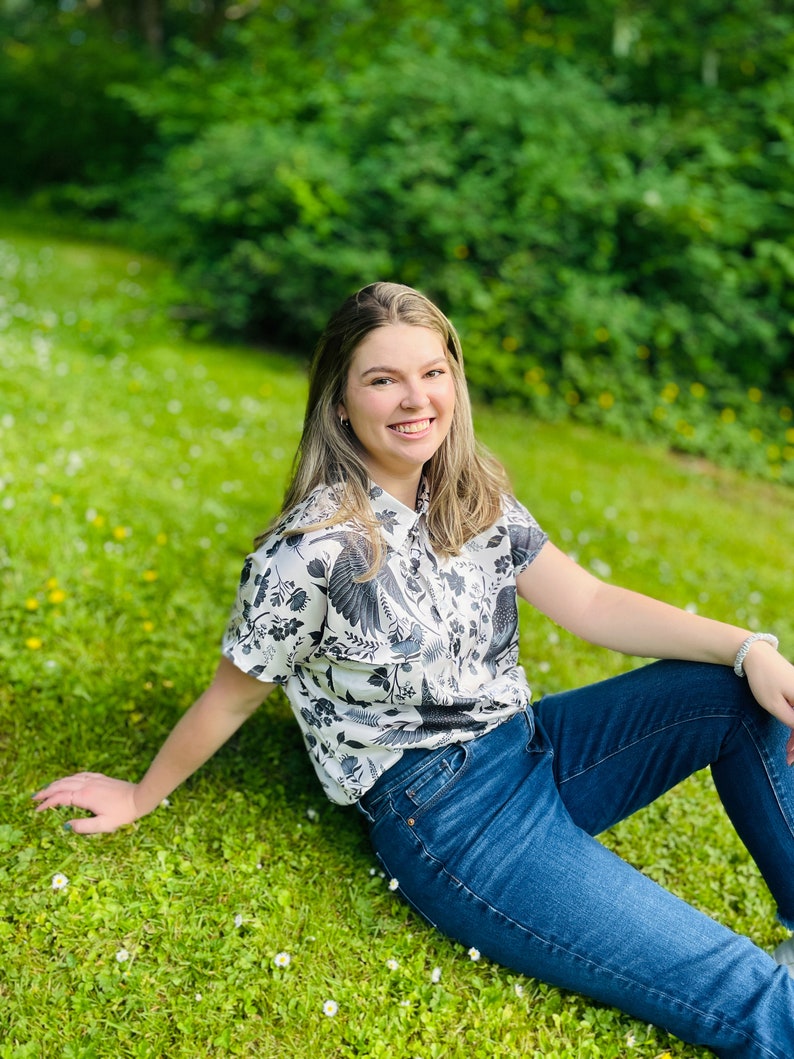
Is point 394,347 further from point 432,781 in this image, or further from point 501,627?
point 432,781

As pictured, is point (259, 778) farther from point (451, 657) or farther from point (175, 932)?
point (451, 657)

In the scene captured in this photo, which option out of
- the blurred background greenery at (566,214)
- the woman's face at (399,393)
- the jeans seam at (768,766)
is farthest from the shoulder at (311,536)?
the blurred background greenery at (566,214)

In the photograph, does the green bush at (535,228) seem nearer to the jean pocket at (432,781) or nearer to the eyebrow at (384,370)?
the eyebrow at (384,370)

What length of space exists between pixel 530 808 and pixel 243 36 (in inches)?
409

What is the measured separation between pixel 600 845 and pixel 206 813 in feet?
3.38

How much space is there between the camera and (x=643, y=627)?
2.21 metres

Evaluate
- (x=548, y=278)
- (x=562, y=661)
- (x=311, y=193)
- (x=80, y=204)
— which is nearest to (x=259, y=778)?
(x=562, y=661)

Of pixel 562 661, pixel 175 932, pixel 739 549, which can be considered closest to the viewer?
pixel 175 932

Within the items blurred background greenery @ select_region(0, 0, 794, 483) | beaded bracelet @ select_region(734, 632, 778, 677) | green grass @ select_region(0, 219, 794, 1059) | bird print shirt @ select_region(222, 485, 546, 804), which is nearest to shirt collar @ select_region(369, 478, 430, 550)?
bird print shirt @ select_region(222, 485, 546, 804)

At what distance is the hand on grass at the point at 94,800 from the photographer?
2.32 metres

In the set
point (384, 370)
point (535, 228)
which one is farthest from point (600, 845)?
point (535, 228)

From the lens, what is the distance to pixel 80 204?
14.1 meters

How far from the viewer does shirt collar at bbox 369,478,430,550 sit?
2.08 m

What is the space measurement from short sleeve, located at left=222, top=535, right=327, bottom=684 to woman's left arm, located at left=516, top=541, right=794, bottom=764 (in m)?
0.58
